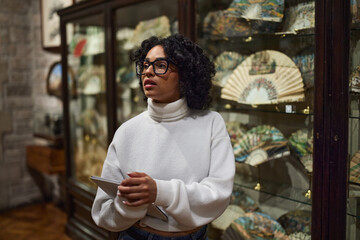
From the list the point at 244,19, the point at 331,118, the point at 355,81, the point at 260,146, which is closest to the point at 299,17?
the point at 244,19

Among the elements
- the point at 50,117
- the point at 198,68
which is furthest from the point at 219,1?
the point at 50,117

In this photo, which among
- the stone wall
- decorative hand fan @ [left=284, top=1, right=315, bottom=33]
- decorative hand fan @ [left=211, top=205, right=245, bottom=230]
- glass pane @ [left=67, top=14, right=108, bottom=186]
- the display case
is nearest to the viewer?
Result: decorative hand fan @ [left=284, top=1, right=315, bottom=33]

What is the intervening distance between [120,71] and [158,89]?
1647 millimetres

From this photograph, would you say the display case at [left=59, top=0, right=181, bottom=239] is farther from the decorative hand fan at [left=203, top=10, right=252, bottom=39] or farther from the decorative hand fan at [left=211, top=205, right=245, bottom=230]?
the decorative hand fan at [left=211, top=205, right=245, bottom=230]

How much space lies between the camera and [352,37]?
1.63 m

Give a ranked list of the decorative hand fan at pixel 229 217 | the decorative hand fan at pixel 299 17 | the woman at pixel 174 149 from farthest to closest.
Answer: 1. the decorative hand fan at pixel 229 217
2. the decorative hand fan at pixel 299 17
3. the woman at pixel 174 149

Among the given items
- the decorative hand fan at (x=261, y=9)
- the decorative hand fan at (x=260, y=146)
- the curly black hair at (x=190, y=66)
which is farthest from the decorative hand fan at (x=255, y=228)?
the decorative hand fan at (x=261, y=9)

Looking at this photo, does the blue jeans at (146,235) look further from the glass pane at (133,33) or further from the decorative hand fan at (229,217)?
the glass pane at (133,33)

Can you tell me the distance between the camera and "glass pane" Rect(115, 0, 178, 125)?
2.48m

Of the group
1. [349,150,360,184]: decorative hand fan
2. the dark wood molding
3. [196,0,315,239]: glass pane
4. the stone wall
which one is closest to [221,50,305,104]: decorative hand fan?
[196,0,315,239]: glass pane

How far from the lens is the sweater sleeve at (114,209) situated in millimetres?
1292

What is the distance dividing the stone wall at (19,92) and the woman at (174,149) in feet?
9.35

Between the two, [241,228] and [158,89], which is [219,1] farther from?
[241,228]

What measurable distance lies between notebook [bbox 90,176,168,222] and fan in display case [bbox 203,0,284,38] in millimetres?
1179
